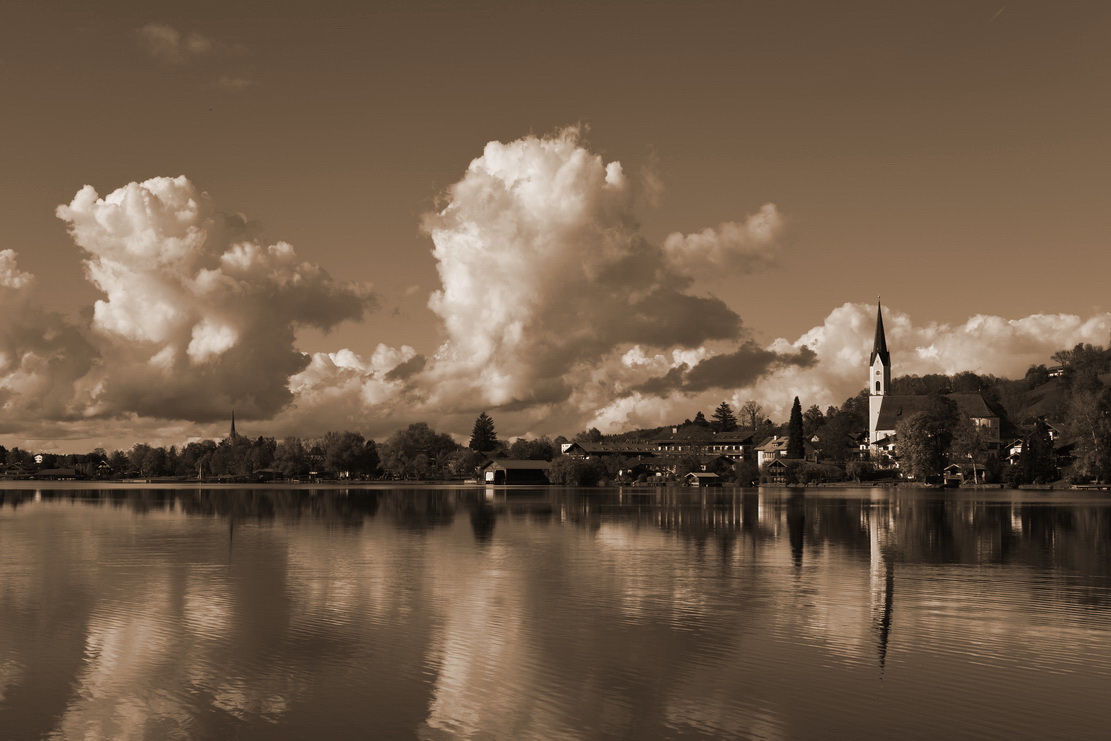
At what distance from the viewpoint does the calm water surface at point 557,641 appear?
16.7m

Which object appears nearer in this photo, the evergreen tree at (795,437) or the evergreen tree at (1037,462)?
the evergreen tree at (1037,462)

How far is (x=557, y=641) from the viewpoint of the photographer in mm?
22922

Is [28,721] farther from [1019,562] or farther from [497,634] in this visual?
[1019,562]

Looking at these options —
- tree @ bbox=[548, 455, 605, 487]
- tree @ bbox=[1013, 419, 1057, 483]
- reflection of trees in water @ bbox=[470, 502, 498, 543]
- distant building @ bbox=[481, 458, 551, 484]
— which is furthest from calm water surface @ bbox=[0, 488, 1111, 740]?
distant building @ bbox=[481, 458, 551, 484]

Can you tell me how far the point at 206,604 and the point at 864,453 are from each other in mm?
173969

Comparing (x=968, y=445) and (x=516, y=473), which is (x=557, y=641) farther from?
(x=516, y=473)

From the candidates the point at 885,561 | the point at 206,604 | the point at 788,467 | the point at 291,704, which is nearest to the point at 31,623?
the point at 206,604

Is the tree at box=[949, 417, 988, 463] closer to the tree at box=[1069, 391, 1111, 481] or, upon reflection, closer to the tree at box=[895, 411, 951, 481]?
the tree at box=[895, 411, 951, 481]

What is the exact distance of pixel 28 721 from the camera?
16.6 metres

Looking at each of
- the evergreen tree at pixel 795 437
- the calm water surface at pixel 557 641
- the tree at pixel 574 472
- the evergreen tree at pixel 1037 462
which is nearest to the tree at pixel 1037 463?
the evergreen tree at pixel 1037 462

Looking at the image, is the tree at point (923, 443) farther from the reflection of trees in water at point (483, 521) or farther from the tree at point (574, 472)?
the reflection of trees in water at point (483, 521)

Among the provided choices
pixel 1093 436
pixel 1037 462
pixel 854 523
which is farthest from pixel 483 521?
pixel 1037 462

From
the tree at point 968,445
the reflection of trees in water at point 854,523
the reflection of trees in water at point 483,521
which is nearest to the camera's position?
the reflection of trees in water at point 854,523

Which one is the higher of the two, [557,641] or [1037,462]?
[1037,462]
